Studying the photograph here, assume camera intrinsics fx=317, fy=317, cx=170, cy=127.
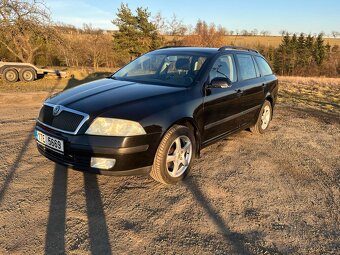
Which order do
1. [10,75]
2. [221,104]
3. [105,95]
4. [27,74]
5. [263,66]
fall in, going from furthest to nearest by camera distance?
[27,74], [10,75], [263,66], [221,104], [105,95]

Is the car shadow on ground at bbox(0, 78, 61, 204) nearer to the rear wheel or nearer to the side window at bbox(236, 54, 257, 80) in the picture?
the side window at bbox(236, 54, 257, 80)

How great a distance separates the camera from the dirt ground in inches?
112

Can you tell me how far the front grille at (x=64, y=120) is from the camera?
354 centimetres

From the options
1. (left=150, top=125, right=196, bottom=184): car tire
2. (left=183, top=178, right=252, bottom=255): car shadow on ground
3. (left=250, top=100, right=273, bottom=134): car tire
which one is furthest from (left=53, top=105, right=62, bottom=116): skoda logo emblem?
(left=250, top=100, right=273, bottom=134): car tire

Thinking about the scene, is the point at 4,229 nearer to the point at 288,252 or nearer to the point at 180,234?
the point at 180,234

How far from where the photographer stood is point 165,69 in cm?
489

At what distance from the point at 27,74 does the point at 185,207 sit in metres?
14.6

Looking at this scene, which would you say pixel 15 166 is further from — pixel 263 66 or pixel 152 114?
pixel 263 66

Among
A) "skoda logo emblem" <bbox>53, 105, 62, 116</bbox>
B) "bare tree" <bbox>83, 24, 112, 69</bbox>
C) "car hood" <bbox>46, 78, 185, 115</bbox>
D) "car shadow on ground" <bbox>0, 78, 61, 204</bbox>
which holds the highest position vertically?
"bare tree" <bbox>83, 24, 112, 69</bbox>

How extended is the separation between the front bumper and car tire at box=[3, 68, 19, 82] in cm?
1319

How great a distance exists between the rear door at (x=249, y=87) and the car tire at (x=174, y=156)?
1.71 meters

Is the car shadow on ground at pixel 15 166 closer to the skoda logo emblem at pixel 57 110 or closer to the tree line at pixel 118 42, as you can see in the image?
the skoda logo emblem at pixel 57 110

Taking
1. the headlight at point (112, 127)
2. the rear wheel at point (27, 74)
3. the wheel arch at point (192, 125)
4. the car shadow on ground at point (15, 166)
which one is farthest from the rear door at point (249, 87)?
the rear wheel at point (27, 74)

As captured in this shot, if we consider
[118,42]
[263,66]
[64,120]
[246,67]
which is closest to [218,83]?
[246,67]
